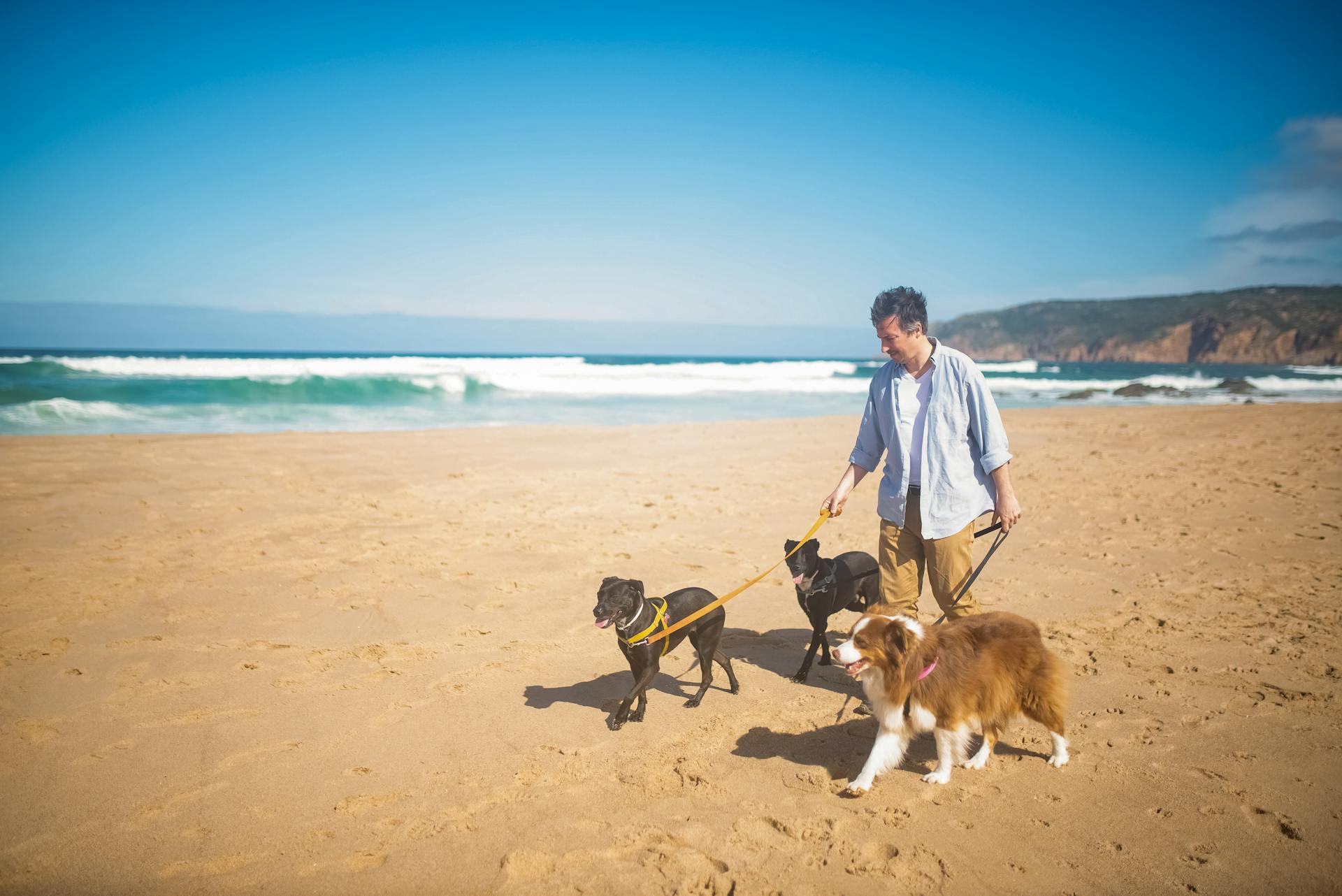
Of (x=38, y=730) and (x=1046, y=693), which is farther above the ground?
(x=1046, y=693)

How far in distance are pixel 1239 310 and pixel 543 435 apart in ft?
317

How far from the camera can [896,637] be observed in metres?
2.99

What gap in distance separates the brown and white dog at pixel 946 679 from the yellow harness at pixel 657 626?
1.17 metres

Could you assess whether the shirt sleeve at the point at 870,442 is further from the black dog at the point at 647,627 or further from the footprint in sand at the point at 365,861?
the footprint in sand at the point at 365,861

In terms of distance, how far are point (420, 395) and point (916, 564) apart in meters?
26.8

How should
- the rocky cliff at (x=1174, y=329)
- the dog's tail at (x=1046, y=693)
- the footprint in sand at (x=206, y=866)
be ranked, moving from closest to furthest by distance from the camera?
the footprint in sand at (x=206, y=866) → the dog's tail at (x=1046, y=693) → the rocky cliff at (x=1174, y=329)

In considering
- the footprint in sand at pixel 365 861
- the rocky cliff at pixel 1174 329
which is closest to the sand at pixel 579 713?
the footprint in sand at pixel 365 861

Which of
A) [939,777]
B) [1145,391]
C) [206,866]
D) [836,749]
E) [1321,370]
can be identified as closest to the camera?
[206,866]

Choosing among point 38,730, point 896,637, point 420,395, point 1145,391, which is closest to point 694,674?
point 896,637

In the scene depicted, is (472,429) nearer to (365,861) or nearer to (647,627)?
(647,627)

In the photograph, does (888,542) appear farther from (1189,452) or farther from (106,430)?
(106,430)

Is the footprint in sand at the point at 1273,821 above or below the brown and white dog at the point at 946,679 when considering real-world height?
below

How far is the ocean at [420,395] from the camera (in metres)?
18.8

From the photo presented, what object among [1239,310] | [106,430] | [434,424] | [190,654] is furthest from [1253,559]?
[1239,310]
